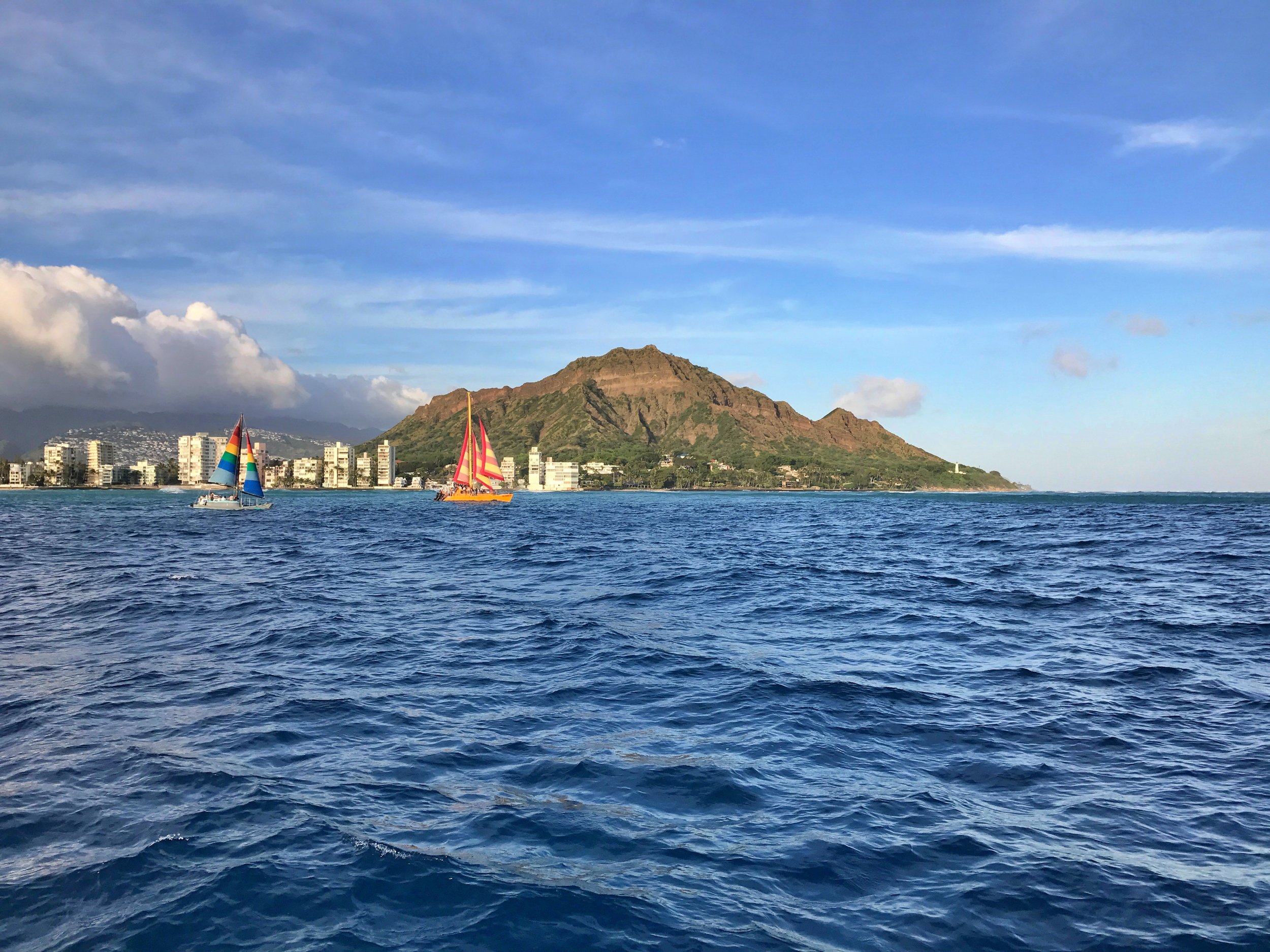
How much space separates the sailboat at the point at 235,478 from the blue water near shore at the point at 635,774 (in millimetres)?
99415

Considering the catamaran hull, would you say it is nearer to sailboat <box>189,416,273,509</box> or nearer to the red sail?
sailboat <box>189,416,273,509</box>

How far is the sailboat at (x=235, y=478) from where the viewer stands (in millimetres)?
120750

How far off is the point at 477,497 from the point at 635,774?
167427 mm

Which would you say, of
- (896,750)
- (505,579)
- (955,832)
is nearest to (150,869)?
(955,832)

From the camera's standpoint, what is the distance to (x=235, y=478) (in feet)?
405

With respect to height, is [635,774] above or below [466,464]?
below

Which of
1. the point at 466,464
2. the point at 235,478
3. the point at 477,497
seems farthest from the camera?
the point at 477,497

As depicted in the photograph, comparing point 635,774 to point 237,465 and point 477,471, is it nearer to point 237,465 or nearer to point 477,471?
point 237,465

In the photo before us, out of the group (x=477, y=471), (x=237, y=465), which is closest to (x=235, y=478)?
(x=237, y=465)

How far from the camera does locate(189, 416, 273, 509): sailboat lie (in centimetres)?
12075

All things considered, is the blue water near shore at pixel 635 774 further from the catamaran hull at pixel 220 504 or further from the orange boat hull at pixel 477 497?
the orange boat hull at pixel 477 497

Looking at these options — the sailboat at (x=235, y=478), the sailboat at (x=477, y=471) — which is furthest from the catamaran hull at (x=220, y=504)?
the sailboat at (x=477, y=471)

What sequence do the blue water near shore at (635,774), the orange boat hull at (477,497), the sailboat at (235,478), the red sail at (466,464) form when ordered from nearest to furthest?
1. the blue water near shore at (635,774)
2. the sailboat at (235,478)
3. the red sail at (466,464)
4. the orange boat hull at (477,497)

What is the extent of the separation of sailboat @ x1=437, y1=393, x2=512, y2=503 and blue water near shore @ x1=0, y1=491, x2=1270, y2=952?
456ft
